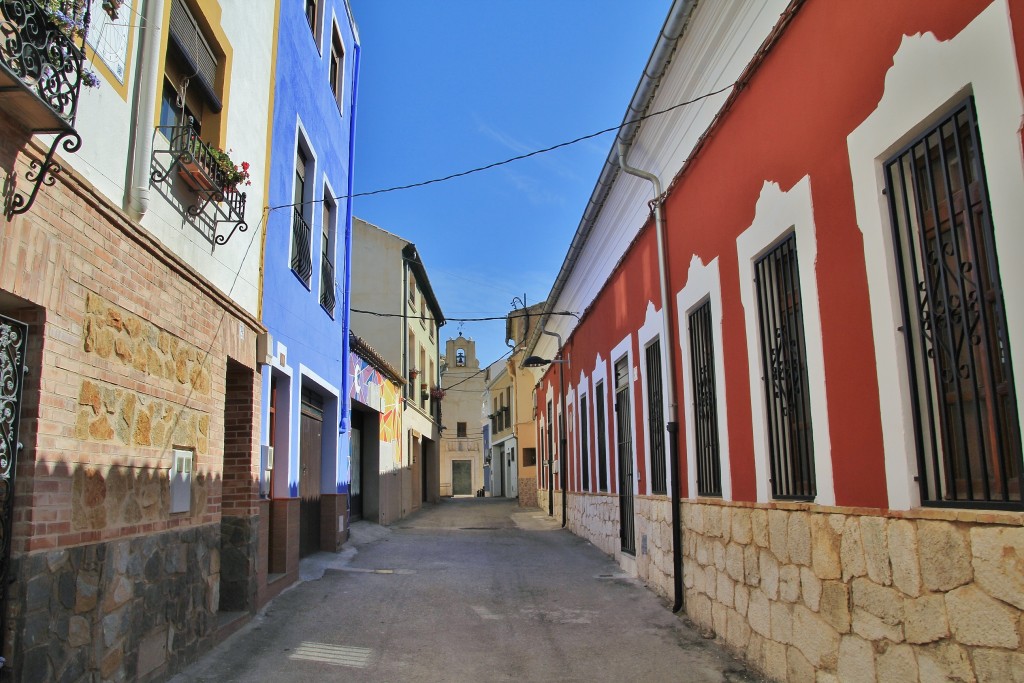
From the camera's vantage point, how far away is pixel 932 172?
3.35 metres

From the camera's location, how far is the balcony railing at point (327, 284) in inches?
403

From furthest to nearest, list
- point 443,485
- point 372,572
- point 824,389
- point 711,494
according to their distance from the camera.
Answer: point 443,485
point 372,572
point 711,494
point 824,389

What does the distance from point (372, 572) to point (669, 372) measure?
14.8ft

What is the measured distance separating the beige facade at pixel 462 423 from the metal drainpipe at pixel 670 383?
40.6m

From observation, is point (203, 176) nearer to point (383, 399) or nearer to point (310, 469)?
point (310, 469)

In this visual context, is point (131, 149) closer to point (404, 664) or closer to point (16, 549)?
point (16, 549)

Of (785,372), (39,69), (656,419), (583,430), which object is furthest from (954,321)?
(583,430)

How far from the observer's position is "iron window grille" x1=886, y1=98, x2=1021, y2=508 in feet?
9.86

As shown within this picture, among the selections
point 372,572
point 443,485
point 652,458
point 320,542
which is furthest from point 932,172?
point 443,485

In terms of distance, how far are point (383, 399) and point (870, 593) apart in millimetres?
13547

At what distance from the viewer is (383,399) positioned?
16.5 m

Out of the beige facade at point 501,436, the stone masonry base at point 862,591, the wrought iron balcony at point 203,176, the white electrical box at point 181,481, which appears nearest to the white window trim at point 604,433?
the stone masonry base at point 862,591

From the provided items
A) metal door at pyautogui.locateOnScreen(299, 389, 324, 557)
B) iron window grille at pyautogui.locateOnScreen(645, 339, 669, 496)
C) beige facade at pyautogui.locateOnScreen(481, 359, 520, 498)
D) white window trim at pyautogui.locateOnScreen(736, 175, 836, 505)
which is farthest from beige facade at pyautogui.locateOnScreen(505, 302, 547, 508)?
white window trim at pyautogui.locateOnScreen(736, 175, 836, 505)

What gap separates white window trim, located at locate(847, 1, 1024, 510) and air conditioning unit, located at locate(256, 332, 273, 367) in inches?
207
